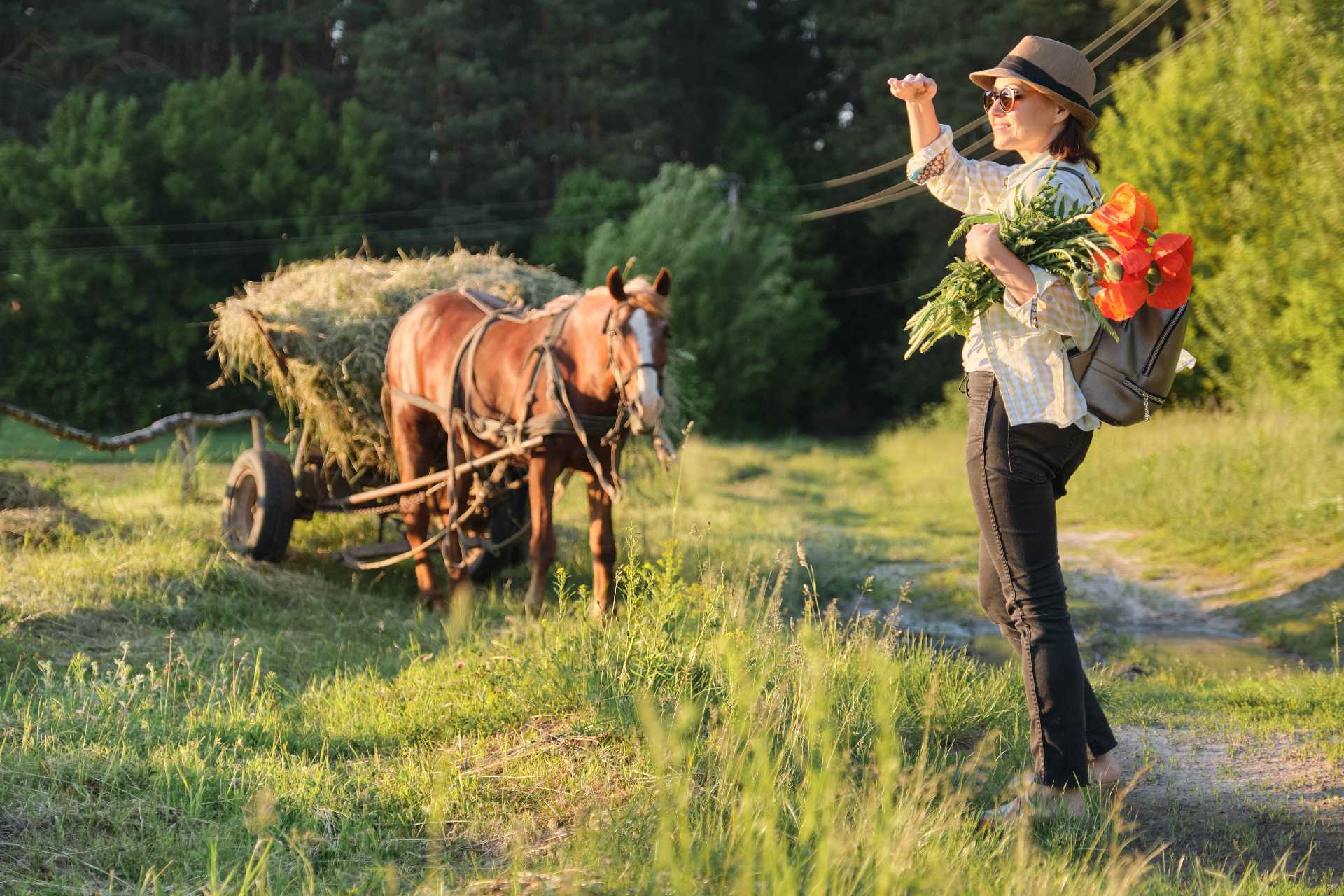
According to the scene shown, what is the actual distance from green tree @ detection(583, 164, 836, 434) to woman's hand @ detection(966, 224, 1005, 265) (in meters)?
25.1

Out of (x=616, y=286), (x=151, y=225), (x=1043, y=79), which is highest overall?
(x=151, y=225)

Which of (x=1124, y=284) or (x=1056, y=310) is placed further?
(x=1056, y=310)

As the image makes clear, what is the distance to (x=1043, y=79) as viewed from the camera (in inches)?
124

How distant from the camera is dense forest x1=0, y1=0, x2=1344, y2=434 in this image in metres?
29.0

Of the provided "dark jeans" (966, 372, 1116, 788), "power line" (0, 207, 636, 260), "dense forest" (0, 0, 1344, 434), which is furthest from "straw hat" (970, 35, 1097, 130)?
"power line" (0, 207, 636, 260)

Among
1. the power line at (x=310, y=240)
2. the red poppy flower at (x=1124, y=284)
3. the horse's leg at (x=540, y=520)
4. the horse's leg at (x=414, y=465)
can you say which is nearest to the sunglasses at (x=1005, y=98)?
the red poppy flower at (x=1124, y=284)

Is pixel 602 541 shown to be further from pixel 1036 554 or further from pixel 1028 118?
pixel 1028 118

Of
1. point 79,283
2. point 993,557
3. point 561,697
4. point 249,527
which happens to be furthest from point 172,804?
point 79,283

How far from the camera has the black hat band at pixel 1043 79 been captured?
3.14 metres

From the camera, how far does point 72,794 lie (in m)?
3.51

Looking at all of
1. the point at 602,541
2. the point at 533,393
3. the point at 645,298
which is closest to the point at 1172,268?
the point at 645,298

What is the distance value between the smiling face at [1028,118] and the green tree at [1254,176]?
9.64 meters

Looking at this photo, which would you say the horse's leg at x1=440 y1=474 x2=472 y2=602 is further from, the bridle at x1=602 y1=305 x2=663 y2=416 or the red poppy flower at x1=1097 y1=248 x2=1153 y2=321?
the red poppy flower at x1=1097 y1=248 x2=1153 y2=321

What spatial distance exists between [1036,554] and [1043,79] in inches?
50.0
